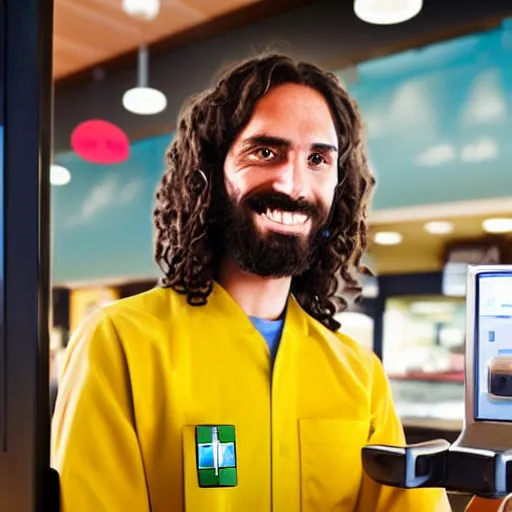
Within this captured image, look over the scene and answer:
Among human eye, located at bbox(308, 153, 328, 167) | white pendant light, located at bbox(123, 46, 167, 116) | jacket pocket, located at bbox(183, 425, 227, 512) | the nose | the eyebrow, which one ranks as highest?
white pendant light, located at bbox(123, 46, 167, 116)

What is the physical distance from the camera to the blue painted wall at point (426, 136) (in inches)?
54.1

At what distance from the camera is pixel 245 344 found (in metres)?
1.43

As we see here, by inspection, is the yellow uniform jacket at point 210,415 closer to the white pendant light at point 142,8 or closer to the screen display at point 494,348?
the screen display at point 494,348

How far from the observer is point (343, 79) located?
1.45 m

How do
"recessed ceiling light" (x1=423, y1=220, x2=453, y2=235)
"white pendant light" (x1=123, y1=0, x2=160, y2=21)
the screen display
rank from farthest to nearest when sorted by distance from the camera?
"white pendant light" (x1=123, y1=0, x2=160, y2=21) → "recessed ceiling light" (x1=423, y1=220, x2=453, y2=235) → the screen display

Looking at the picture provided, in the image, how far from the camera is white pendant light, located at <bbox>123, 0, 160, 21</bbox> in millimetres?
1520

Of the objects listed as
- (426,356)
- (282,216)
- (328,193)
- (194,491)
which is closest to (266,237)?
(282,216)

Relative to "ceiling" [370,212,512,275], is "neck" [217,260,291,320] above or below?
below

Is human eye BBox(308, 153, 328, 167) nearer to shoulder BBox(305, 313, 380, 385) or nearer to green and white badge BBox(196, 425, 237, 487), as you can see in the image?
shoulder BBox(305, 313, 380, 385)

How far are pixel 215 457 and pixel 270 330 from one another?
281mm

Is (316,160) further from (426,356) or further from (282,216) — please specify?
(426,356)

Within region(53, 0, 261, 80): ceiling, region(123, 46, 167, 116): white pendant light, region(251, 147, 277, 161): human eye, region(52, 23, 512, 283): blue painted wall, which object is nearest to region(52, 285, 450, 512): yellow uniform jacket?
region(52, 23, 512, 283): blue painted wall

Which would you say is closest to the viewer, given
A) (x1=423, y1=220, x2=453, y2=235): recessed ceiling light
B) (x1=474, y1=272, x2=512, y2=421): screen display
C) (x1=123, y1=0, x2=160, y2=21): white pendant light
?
(x1=474, y1=272, x2=512, y2=421): screen display

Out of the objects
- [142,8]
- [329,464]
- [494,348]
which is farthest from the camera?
[142,8]
